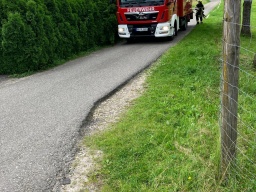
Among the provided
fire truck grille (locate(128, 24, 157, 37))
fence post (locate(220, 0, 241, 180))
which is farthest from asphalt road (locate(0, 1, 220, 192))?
fire truck grille (locate(128, 24, 157, 37))

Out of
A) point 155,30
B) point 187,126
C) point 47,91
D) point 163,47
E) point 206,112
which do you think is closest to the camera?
point 187,126

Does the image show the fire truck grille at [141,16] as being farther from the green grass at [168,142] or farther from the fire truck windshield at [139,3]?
the green grass at [168,142]

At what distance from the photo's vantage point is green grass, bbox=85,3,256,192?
11.7ft

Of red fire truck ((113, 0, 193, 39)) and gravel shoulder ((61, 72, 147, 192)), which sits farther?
red fire truck ((113, 0, 193, 39))

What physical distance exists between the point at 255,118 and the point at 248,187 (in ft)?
6.90

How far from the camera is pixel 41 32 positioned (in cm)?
1004

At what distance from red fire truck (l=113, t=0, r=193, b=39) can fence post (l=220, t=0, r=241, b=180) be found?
36.0ft

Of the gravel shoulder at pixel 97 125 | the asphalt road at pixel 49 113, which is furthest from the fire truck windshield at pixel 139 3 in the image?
the gravel shoulder at pixel 97 125

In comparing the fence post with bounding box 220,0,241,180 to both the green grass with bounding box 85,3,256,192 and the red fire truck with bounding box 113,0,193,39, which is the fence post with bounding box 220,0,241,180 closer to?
the green grass with bounding box 85,3,256,192

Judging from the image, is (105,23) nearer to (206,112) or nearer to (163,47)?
(163,47)

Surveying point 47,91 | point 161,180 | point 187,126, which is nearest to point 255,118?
point 187,126

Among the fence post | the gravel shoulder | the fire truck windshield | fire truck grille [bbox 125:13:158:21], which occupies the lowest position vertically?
the gravel shoulder

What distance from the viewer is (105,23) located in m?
14.5

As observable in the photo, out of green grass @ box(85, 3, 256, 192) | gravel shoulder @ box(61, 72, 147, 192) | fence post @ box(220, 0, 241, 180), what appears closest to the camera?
fence post @ box(220, 0, 241, 180)
